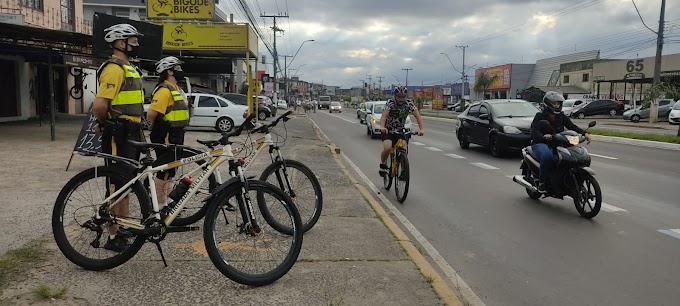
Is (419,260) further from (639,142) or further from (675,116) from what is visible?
(675,116)

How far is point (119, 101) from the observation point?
4523 mm

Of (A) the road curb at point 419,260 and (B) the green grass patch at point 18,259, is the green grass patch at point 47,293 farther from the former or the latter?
(A) the road curb at point 419,260

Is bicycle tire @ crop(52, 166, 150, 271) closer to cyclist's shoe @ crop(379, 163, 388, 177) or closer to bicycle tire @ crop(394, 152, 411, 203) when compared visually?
bicycle tire @ crop(394, 152, 411, 203)

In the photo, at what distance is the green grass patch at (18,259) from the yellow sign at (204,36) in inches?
740

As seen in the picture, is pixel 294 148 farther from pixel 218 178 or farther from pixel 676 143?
pixel 676 143

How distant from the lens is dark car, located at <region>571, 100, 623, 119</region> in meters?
42.8

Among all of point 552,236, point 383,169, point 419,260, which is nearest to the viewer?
point 419,260

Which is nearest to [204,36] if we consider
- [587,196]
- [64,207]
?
[587,196]

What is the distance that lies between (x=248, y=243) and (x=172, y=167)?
33.7 inches

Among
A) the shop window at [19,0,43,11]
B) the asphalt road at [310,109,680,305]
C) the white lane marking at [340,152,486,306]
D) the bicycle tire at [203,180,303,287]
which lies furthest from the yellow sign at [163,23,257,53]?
the bicycle tire at [203,180,303,287]

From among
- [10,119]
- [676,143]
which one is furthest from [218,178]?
[10,119]

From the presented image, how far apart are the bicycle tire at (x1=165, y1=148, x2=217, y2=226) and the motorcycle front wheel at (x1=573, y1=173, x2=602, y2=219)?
475cm

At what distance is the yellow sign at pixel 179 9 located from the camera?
2648 cm

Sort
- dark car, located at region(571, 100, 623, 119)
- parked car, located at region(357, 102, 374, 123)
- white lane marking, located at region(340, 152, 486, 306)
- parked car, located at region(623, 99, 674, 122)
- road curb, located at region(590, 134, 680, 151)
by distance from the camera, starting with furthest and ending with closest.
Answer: dark car, located at region(571, 100, 623, 119) → parked car, located at region(623, 99, 674, 122) → parked car, located at region(357, 102, 374, 123) → road curb, located at region(590, 134, 680, 151) → white lane marking, located at region(340, 152, 486, 306)
